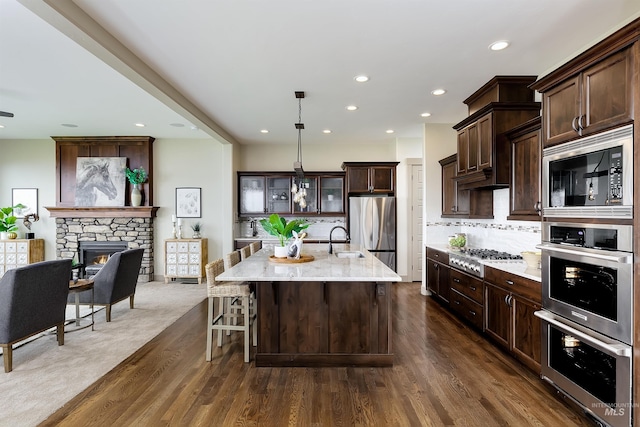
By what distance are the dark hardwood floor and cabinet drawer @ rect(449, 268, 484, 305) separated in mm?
524

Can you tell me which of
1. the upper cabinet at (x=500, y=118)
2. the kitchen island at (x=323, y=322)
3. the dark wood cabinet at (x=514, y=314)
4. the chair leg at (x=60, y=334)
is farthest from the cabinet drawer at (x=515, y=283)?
the chair leg at (x=60, y=334)

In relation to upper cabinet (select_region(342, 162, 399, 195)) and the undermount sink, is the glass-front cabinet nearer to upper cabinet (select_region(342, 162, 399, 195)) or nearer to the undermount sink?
upper cabinet (select_region(342, 162, 399, 195))

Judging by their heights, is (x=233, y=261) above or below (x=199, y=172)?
below

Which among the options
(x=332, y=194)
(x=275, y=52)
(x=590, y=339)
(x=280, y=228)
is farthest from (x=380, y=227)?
(x=590, y=339)

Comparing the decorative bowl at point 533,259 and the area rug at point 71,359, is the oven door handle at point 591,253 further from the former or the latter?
the area rug at point 71,359

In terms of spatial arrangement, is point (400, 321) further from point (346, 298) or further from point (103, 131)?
point (103, 131)

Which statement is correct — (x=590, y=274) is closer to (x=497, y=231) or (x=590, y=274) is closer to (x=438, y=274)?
(x=497, y=231)

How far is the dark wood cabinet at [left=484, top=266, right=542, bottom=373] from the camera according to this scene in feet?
8.87

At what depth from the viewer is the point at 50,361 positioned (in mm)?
3076

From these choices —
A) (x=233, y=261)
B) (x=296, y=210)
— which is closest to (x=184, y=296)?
(x=233, y=261)

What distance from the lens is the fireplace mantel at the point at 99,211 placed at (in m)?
6.44

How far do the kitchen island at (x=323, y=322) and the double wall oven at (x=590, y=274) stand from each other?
1270 millimetres

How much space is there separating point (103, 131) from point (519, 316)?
728cm

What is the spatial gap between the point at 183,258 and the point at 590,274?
628 centimetres
